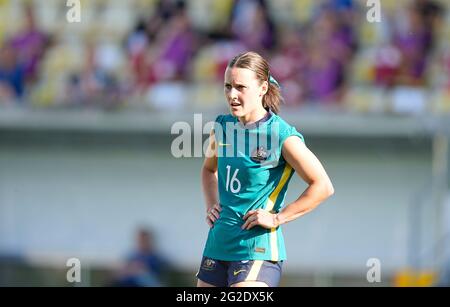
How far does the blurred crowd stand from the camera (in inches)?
434

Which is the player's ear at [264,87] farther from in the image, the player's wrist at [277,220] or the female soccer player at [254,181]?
the player's wrist at [277,220]

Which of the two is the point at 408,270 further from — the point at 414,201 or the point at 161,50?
the point at 161,50

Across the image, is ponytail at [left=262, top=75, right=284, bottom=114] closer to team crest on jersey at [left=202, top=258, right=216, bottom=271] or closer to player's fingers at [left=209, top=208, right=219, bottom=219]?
player's fingers at [left=209, top=208, right=219, bottom=219]

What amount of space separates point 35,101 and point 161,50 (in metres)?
1.67

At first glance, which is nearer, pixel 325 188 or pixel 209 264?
pixel 325 188

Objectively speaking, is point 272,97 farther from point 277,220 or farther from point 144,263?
point 144,263

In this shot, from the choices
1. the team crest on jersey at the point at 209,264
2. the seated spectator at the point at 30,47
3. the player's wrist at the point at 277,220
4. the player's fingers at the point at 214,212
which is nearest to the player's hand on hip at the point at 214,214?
the player's fingers at the point at 214,212

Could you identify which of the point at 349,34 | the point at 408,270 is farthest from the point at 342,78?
the point at 408,270

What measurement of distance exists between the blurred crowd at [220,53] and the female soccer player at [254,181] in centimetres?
623

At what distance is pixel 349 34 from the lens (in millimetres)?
11391

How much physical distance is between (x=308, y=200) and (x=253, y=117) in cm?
46

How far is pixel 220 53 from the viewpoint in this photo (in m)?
11.9

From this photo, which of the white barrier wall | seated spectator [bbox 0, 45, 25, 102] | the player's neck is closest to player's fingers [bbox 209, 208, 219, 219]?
the player's neck

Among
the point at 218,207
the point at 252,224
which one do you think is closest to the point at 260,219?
the point at 252,224
